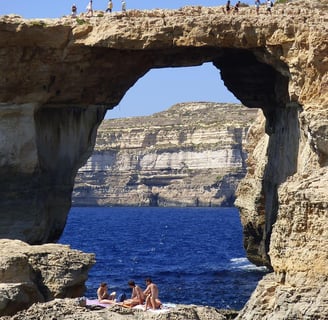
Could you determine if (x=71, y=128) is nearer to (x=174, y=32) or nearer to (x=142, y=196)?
(x=174, y=32)

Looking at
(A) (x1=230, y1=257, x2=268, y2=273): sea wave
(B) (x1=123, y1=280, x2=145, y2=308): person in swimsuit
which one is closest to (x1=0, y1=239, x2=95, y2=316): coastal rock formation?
(B) (x1=123, y1=280, x2=145, y2=308): person in swimsuit

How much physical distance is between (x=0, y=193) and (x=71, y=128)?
17.7ft

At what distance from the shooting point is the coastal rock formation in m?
30.9

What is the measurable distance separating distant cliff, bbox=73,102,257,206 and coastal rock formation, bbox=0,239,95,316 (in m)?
124

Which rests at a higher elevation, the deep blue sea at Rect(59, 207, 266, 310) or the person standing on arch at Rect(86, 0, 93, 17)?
the person standing on arch at Rect(86, 0, 93, 17)

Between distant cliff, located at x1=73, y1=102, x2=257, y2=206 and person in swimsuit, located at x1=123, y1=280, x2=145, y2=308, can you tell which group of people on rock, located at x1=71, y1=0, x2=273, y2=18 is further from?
distant cliff, located at x1=73, y1=102, x2=257, y2=206

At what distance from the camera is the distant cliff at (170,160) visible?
162m

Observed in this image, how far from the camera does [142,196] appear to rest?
575 ft

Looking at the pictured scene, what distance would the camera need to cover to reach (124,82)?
48.8 m

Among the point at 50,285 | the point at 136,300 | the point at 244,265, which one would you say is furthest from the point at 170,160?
the point at 136,300

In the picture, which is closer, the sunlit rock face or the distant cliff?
the sunlit rock face

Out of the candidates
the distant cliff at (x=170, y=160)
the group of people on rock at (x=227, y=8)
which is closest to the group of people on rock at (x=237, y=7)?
the group of people on rock at (x=227, y=8)

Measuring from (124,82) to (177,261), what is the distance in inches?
668

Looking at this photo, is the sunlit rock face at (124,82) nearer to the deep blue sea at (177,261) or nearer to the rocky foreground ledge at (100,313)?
the deep blue sea at (177,261)
